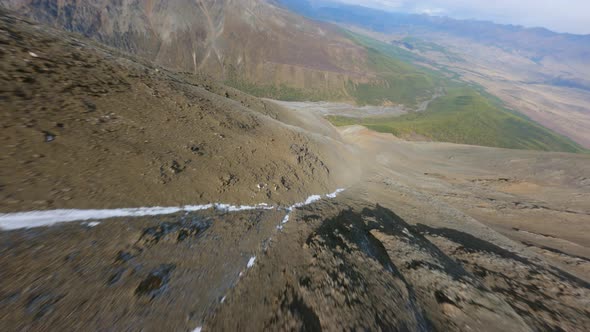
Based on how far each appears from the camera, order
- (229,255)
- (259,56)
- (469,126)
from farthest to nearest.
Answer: (259,56), (469,126), (229,255)

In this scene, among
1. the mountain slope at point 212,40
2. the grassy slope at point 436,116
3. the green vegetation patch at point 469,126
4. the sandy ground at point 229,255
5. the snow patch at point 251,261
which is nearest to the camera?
the sandy ground at point 229,255

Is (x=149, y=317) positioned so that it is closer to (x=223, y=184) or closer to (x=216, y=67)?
(x=223, y=184)

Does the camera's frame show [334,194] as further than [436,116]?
No

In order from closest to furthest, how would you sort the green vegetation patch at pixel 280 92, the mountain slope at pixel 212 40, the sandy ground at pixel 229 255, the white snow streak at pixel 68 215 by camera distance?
the sandy ground at pixel 229 255
the white snow streak at pixel 68 215
the mountain slope at pixel 212 40
the green vegetation patch at pixel 280 92

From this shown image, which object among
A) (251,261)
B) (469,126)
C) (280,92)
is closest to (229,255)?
(251,261)

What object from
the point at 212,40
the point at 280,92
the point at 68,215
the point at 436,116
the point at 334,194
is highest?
the point at 212,40

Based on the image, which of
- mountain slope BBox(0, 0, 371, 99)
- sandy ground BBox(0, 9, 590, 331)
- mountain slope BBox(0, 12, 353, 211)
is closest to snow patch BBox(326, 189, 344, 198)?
sandy ground BBox(0, 9, 590, 331)

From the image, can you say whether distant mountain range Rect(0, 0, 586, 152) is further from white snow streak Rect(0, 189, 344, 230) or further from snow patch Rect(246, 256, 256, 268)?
white snow streak Rect(0, 189, 344, 230)

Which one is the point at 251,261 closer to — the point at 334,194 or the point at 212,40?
the point at 334,194

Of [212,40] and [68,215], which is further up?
[212,40]

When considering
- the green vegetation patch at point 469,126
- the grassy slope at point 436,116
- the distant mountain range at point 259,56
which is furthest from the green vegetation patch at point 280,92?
the green vegetation patch at point 469,126

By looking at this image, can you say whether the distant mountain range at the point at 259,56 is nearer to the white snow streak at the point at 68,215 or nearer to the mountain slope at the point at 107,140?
the mountain slope at the point at 107,140

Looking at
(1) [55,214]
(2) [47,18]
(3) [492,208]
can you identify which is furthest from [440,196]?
(2) [47,18]
